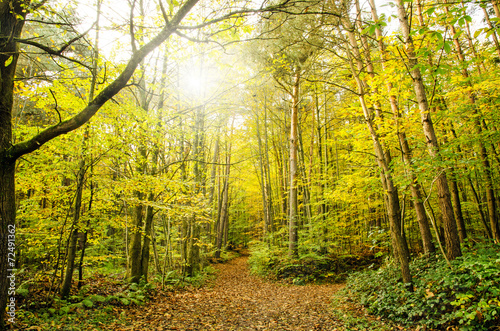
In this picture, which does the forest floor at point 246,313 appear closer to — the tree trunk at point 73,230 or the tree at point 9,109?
the tree trunk at point 73,230

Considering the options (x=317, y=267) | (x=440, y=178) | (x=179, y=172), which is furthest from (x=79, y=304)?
(x=317, y=267)

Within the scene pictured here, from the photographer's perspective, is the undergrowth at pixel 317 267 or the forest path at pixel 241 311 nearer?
the forest path at pixel 241 311

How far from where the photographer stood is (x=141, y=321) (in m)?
4.55

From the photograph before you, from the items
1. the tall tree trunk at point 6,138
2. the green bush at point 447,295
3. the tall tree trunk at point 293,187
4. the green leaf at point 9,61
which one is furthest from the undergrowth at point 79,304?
the tall tree trunk at point 293,187

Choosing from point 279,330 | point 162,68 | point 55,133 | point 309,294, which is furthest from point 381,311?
point 162,68

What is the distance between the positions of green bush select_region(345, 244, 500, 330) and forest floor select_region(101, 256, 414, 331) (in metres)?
0.40

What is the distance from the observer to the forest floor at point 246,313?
4371 millimetres

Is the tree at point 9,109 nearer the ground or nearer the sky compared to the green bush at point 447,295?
nearer the sky

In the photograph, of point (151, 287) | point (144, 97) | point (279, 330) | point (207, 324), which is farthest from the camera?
point (144, 97)

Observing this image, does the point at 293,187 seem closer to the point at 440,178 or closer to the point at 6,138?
the point at 440,178

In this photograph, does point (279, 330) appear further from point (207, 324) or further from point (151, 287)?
point (151, 287)

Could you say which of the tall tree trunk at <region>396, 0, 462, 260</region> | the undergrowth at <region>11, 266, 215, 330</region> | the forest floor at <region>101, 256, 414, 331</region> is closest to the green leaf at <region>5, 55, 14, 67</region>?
the undergrowth at <region>11, 266, 215, 330</region>

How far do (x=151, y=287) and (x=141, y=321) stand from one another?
2038mm

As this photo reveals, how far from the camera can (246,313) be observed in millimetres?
5359
